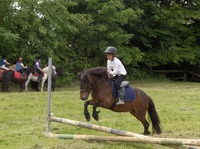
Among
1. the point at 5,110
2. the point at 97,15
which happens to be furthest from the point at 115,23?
the point at 5,110

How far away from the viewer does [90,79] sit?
27.1 ft

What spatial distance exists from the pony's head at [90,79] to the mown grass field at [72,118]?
3.49 ft

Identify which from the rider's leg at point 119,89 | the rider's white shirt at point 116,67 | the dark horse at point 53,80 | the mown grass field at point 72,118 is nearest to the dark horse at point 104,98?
the rider's leg at point 119,89

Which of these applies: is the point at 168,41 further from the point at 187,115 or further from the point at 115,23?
the point at 187,115

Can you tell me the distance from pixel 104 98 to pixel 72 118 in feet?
10.4

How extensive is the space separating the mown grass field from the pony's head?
106cm

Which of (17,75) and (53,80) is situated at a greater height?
(17,75)

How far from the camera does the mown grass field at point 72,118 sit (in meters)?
7.70

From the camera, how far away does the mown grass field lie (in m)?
7.70

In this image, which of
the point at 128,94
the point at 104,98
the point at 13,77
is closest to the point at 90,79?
the point at 104,98

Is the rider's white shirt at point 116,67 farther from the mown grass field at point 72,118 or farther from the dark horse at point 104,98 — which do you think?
the mown grass field at point 72,118

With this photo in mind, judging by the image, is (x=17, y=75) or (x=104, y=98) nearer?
(x=104, y=98)

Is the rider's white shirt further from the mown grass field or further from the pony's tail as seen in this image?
the mown grass field

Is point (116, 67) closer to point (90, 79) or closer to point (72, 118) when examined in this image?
point (90, 79)
